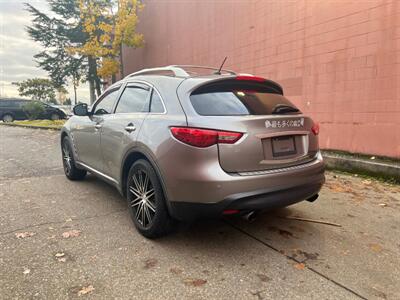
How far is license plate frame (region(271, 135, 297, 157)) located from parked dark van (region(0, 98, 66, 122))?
81.8 feet

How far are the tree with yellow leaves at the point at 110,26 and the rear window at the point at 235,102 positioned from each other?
43.9 feet

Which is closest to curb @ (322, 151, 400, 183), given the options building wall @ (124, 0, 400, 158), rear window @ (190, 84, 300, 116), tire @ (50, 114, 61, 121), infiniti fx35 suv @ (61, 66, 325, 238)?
building wall @ (124, 0, 400, 158)

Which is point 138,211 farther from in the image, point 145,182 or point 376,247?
point 376,247

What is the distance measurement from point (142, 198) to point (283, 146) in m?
1.50

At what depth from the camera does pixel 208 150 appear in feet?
9.12

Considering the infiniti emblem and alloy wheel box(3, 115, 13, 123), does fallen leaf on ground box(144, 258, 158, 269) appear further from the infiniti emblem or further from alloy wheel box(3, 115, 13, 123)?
alloy wheel box(3, 115, 13, 123)

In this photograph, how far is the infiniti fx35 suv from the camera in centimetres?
280

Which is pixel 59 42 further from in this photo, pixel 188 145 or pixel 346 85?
pixel 188 145

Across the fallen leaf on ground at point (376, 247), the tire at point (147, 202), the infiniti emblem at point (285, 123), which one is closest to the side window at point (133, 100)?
the tire at point (147, 202)

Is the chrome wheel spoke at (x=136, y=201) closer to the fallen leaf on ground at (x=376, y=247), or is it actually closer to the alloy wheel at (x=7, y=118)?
the fallen leaf on ground at (x=376, y=247)

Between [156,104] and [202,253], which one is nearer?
[202,253]

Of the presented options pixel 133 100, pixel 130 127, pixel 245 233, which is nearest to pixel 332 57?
pixel 133 100

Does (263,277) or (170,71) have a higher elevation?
(170,71)

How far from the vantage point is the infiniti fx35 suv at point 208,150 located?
110 inches
